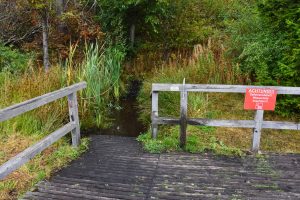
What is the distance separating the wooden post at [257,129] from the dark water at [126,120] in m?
2.58

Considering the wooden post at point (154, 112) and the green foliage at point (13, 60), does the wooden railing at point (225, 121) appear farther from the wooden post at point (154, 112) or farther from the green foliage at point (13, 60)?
the green foliage at point (13, 60)

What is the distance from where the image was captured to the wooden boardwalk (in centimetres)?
375

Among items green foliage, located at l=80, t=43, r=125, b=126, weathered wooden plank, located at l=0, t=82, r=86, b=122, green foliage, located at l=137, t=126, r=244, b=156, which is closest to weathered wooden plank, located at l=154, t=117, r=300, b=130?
green foliage, located at l=137, t=126, r=244, b=156

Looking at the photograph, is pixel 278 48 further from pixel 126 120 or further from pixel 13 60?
pixel 13 60

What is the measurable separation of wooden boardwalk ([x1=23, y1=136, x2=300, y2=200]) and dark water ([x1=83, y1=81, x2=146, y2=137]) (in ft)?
5.41

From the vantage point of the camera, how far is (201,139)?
5.54 m

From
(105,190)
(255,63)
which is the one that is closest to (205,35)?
(255,63)

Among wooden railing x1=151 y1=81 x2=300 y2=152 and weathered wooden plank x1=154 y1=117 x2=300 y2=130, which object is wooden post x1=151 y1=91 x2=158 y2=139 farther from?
weathered wooden plank x1=154 y1=117 x2=300 y2=130

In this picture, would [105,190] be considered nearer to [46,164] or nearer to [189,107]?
[46,164]

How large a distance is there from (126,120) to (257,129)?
350 cm

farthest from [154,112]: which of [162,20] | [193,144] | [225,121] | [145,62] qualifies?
[162,20]

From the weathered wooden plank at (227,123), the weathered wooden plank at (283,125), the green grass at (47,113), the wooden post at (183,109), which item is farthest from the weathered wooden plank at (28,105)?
the weathered wooden plank at (283,125)

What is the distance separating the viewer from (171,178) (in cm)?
415

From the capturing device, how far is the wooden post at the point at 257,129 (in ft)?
15.6
